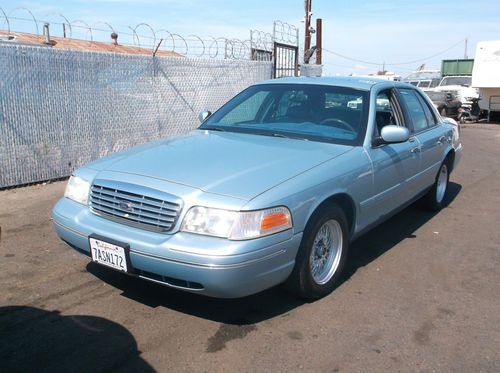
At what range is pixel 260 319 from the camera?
3.43 m

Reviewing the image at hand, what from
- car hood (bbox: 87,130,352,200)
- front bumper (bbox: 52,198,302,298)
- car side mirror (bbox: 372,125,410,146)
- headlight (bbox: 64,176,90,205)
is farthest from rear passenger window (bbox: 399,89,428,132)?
headlight (bbox: 64,176,90,205)

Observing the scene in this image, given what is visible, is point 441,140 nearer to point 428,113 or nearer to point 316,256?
point 428,113

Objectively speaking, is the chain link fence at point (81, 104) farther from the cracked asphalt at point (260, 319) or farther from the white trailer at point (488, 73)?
the white trailer at point (488, 73)

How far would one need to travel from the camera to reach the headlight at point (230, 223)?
2.96m

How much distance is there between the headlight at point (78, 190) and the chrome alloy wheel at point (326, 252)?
171 centimetres

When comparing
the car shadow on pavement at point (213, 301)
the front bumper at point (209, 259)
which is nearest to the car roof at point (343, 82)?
the car shadow on pavement at point (213, 301)

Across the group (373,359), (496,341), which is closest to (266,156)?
(373,359)

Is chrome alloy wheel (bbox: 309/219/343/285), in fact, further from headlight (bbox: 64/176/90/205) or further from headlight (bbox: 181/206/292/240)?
headlight (bbox: 64/176/90/205)

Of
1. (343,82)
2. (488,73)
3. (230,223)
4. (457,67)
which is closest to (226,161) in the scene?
(230,223)

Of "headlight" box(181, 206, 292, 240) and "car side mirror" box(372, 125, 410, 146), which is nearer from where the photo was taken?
"headlight" box(181, 206, 292, 240)

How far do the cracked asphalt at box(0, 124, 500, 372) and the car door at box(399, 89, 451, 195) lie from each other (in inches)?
32.3

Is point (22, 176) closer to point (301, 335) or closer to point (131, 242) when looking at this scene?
point (131, 242)

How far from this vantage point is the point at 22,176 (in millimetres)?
6781

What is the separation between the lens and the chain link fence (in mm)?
6590
